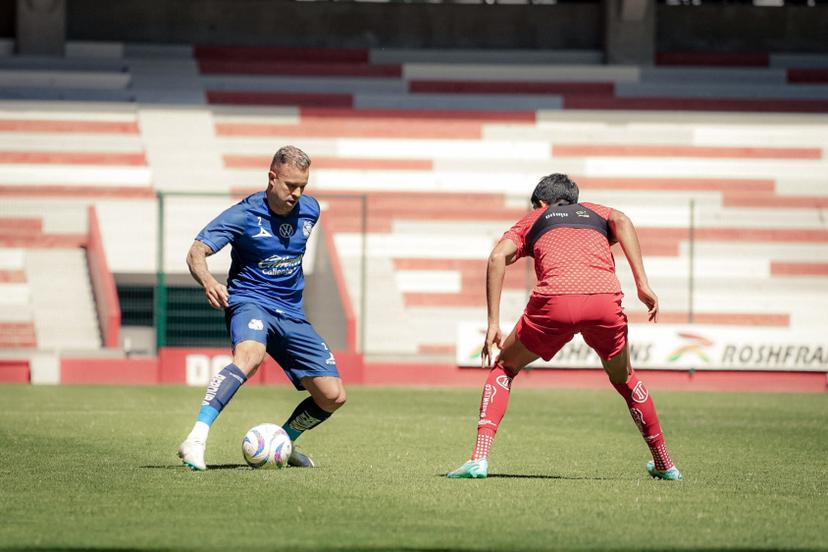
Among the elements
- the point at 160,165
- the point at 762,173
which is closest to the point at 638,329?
the point at 762,173

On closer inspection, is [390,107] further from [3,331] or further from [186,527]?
[186,527]

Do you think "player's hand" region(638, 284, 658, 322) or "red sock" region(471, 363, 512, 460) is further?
"red sock" region(471, 363, 512, 460)

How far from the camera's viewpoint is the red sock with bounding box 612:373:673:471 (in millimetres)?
8148

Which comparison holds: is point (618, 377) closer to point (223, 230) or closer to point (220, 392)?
point (220, 392)

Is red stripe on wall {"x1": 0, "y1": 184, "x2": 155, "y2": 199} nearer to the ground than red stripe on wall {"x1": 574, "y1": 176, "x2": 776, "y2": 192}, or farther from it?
nearer to the ground

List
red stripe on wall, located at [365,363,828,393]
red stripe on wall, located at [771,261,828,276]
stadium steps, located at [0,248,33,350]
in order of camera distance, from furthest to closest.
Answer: red stripe on wall, located at [771,261,828,276] → stadium steps, located at [0,248,33,350] → red stripe on wall, located at [365,363,828,393]

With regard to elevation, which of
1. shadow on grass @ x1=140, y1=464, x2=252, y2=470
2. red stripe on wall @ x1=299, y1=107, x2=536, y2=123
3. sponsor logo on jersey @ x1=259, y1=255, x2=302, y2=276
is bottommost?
shadow on grass @ x1=140, y1=464, x2=252, y2=470

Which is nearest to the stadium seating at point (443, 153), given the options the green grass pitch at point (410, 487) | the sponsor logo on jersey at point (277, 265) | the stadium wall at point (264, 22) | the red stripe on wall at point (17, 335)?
the stadium wall at point (264, 22)

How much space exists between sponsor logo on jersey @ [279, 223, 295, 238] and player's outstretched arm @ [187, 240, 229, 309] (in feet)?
1.60

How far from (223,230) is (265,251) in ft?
1.02

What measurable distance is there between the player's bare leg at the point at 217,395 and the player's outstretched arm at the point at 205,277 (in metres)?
0.31

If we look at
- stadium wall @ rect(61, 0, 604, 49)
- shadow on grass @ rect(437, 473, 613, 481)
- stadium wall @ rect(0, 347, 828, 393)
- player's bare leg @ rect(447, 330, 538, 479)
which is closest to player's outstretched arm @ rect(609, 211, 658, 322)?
player's bare leg @ rect(447, 330, 538, 479)

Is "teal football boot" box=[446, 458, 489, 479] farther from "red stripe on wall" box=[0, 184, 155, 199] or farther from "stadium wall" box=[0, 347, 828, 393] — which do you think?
Result: "red stripe on wall" box=[0, 184, 155, 199]

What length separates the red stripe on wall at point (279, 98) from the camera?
2644 cm
